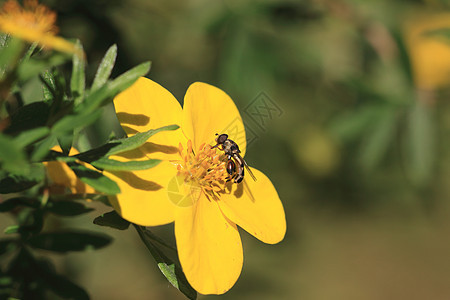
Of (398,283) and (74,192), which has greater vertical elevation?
(74,192)

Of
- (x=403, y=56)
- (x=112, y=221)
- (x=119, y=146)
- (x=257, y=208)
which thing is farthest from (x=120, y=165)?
(x=403, y=56)

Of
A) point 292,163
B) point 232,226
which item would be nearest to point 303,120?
point 292,163

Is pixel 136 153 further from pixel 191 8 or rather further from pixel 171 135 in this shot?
pixel 191 8

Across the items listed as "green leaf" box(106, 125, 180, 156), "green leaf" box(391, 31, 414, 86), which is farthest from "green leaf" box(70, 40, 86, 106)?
"green leaf" box(391, 31, 414, 86)

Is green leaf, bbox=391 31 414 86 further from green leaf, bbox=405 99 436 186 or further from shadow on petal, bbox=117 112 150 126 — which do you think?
shadow on petal, bbox=117 112 150 126

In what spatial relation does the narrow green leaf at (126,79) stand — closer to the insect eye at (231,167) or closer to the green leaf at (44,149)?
the green leaf at (44,149)

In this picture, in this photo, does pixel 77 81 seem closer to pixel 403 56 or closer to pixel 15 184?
pixel 15 184
